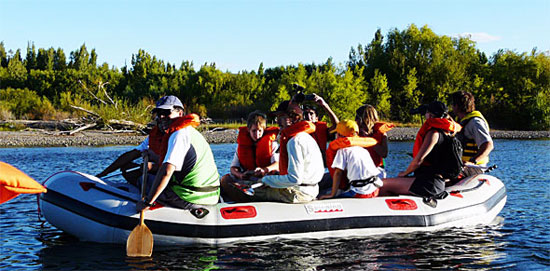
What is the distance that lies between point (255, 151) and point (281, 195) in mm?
793

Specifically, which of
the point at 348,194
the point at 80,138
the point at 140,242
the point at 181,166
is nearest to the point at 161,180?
the point at 181,166

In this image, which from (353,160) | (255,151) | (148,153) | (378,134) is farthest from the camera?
(255,151)

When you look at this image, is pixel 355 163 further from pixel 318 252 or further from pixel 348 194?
pixel 318 252

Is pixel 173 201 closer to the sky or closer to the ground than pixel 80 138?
closer to the sky

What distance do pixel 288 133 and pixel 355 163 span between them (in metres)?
0.80

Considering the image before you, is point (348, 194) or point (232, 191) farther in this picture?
point (232, 191)

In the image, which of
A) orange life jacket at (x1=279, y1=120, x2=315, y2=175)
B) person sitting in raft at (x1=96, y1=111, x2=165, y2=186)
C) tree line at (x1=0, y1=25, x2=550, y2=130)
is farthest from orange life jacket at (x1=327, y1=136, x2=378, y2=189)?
tree line at (x1=0, y1=25, x2=550, y2=130)

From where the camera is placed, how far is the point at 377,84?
3541cm

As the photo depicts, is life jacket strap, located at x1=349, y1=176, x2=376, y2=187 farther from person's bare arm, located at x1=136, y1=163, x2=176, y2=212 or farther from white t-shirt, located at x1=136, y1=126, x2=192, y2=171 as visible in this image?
person's bare arm, located at x1=136, y1=163, x2=176, y2=212

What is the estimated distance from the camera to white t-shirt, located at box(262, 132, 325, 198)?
17.4ft

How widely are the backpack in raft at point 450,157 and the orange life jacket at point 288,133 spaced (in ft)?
4.87

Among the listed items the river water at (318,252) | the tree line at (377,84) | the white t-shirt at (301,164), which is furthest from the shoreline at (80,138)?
the white t-shirt at (301,164)

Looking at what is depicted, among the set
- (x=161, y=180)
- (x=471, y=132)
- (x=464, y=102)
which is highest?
(x=464, y=102)

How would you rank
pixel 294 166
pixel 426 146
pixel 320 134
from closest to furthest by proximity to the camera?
pixel 294 166, pixel 426 146, pixel 320 134
